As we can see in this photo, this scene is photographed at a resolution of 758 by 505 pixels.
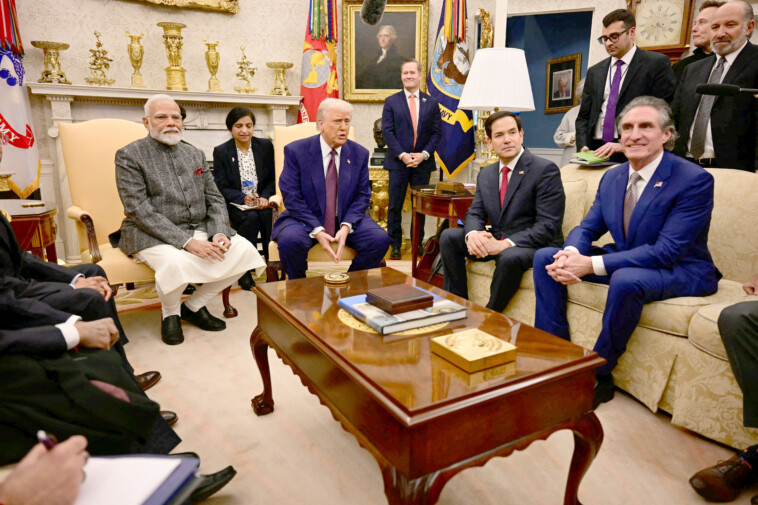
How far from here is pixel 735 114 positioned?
296 centimetres

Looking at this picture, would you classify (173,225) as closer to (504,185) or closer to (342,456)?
(342,456)

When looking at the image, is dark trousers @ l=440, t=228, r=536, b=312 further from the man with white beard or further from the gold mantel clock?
the gold mantel clock

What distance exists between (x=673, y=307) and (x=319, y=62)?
436 cm

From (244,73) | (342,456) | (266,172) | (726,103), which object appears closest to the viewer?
(342,456)

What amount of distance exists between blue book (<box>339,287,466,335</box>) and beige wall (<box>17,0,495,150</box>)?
4.30m

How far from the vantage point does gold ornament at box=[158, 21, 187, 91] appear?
4.61m

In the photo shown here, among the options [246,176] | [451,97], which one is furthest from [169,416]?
[451,97]

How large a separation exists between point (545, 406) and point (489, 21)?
531 cm

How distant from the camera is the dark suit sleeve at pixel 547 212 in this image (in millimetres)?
2869

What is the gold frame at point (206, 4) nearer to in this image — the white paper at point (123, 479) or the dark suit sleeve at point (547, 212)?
the dark suit sleeve at point (547, 212)

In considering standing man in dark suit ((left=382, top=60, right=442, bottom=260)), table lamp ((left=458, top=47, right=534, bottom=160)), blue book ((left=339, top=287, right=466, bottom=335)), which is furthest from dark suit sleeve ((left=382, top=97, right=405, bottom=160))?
blue book ((left=339, top=287, right=466, bottom=335))

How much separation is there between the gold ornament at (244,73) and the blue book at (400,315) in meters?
4.09

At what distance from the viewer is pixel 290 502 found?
5.36ft

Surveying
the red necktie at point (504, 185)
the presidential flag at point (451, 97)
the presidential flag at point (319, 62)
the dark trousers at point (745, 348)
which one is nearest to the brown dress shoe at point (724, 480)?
the dark trousers at point (745, 348)
